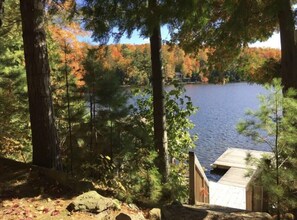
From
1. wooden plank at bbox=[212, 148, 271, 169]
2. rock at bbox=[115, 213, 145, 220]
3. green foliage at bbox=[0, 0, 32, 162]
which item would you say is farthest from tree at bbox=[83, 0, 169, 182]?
wooden plank at bbox=[212, 148, 271, 169]

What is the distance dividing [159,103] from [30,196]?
2.45 m

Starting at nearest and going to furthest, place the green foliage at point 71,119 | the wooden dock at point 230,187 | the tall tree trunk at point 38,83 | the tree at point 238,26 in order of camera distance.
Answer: the tall tree trunk at point 38,83, the tree at point 238,26, the wooden dock at point 230,187, the green foliage at point 71,119

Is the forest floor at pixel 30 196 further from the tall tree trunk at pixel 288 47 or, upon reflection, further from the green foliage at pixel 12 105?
the tall tree trunk at pixel 288 47

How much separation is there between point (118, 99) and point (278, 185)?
3019 millimetres

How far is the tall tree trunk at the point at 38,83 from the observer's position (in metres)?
4.17

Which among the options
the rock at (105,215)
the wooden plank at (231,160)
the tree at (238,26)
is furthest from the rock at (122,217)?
the wooden plank at (231,160)

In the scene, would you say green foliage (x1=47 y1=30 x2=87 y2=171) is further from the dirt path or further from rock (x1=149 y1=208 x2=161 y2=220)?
rock (x1=149 y1=208 x2=161 y2=220)

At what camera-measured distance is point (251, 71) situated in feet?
22.8

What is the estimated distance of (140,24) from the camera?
14.5 feet

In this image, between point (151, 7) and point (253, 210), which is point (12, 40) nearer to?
point (151, 7)

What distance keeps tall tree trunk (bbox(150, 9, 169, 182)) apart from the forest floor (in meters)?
1.90

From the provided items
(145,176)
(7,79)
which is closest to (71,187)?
(145,176)

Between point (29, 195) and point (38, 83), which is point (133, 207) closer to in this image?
point (29, 195)

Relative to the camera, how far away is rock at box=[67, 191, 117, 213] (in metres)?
3.16
